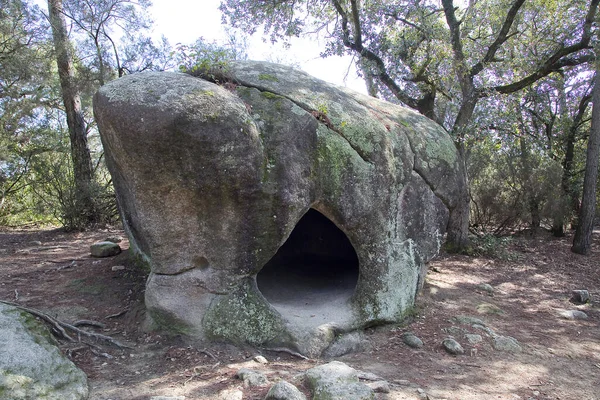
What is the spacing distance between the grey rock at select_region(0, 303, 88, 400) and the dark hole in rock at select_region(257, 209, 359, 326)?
2.41 meters

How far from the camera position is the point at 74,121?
36.0ft

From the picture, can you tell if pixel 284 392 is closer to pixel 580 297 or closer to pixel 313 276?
pixel 313 276

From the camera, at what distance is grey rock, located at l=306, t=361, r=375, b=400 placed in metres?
3.62

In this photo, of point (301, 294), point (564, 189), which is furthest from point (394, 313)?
point (564, 189)

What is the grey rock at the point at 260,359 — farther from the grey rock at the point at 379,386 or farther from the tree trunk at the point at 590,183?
the tree trunk at the point at 590,183

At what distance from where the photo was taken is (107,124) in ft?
14.4

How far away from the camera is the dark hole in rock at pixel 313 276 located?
18.4ft

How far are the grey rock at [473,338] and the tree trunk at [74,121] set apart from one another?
884 cm

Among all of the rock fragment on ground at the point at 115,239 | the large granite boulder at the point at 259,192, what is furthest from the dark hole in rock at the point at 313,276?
the rock fragment on ground at the point at 115,239

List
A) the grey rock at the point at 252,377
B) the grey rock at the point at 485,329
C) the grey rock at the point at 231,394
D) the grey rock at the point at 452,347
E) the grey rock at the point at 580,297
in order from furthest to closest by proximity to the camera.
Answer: the grey rock at the point at 580,297
the grey rock at the point at 485,329
the grey rock at the point at 452,347
the grey rock at the point at 252,377
the grey rock at the point at 231,394

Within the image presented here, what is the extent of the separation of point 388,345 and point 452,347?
79 centimetres

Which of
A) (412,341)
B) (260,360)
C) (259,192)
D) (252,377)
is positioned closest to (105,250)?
(259,192)

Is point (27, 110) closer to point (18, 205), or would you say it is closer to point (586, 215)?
point (18, 205)

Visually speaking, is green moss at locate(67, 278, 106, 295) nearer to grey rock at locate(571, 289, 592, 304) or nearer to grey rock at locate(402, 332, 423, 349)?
grey rock at locate(402, 332, 423, 349)
